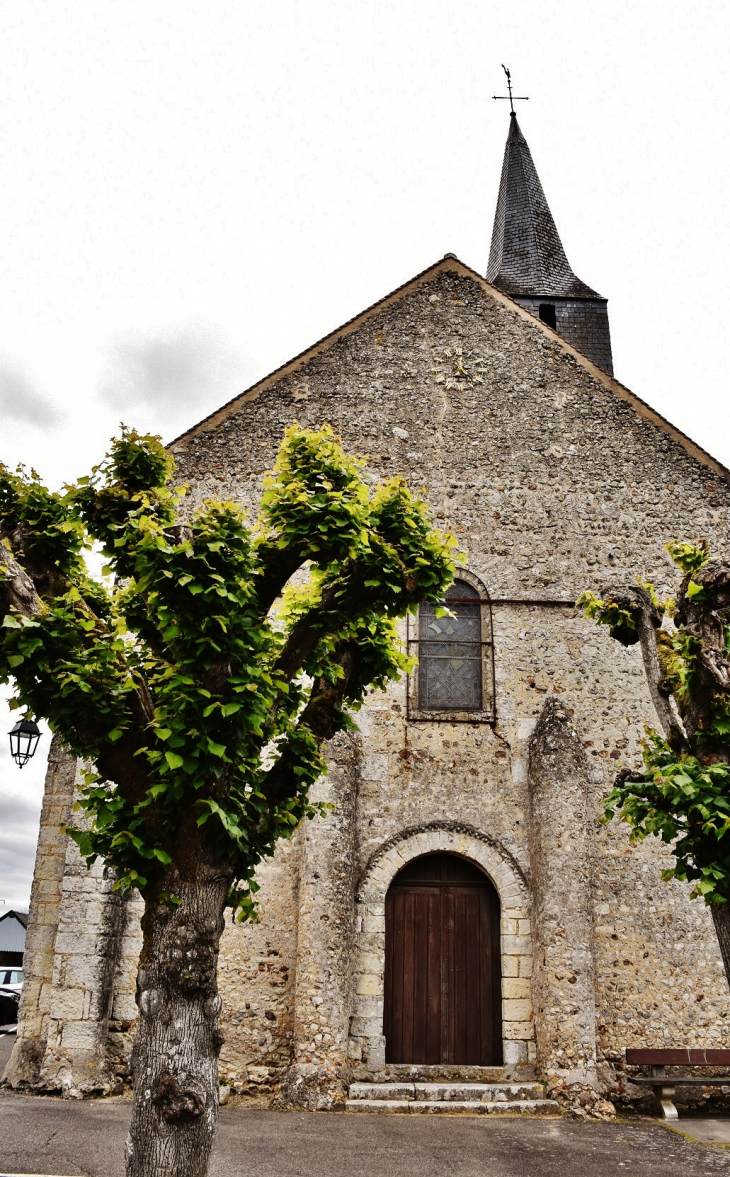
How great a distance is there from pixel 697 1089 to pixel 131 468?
315 inches

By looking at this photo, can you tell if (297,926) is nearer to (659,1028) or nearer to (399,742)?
(399,742)

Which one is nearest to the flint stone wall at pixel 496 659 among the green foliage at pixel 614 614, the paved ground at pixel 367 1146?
the paved ground at pixel 367 1146

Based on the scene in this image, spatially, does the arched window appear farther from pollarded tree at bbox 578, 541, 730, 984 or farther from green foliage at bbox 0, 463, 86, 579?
green foliage at bbox 0, 463, 86, 579

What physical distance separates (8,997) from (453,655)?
35.4 feet

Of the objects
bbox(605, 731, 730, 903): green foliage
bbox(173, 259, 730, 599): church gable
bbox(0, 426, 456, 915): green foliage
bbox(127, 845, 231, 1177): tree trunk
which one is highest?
bbox(173, 259, 730, 599): church gable


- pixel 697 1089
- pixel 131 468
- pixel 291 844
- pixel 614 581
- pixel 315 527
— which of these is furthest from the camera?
pixel 614 581

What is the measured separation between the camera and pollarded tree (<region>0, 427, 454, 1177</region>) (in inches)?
191

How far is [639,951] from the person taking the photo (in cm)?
909

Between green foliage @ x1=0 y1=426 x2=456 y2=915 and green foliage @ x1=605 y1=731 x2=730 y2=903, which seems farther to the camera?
green foliage @ x1=605 y1=731 x2=730 y2=903

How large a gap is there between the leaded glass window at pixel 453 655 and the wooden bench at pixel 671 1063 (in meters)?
3.80

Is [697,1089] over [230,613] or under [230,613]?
under

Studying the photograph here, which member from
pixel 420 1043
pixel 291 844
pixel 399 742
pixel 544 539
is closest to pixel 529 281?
pixel 544 539

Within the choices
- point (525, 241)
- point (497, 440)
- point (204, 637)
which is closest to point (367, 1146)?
point (204, 637)

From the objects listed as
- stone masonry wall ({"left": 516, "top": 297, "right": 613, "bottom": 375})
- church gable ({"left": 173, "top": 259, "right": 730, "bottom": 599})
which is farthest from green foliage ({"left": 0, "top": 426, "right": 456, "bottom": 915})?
stone masonry wall ({"left": 516, "top": 297, "right": 613, "bottom": 375})
